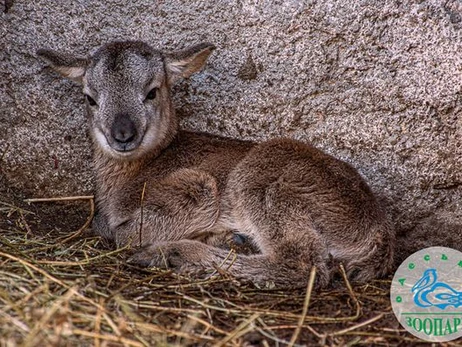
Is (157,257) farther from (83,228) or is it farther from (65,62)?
(65,62)

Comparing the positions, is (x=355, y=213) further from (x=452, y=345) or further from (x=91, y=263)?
(x=91, y=263)

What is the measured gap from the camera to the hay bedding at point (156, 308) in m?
4.64

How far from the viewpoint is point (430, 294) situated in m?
6.04

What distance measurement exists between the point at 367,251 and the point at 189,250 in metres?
1.48

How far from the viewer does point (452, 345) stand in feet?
16.6

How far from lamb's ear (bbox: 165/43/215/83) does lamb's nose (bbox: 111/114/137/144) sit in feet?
2.64

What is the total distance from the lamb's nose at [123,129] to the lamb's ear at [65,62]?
0.75 metres

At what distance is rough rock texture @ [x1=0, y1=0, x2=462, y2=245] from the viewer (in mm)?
7008

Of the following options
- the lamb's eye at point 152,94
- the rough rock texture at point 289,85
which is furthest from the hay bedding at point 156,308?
the lamb's eye at point 152,94

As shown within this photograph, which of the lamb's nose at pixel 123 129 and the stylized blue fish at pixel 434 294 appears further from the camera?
the lamb's nose at pixel 123 129

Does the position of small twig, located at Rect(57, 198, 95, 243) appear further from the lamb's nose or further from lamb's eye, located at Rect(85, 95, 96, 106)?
lamb's eye, located at Rect(85, 95, 96, 106)

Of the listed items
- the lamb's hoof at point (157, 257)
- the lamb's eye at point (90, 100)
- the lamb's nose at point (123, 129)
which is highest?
the lamb's eye at point (90, 100)

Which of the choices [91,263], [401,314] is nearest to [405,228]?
[401,314]

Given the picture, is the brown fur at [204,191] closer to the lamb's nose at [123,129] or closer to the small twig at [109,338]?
the lamb's nose at [123,129]
